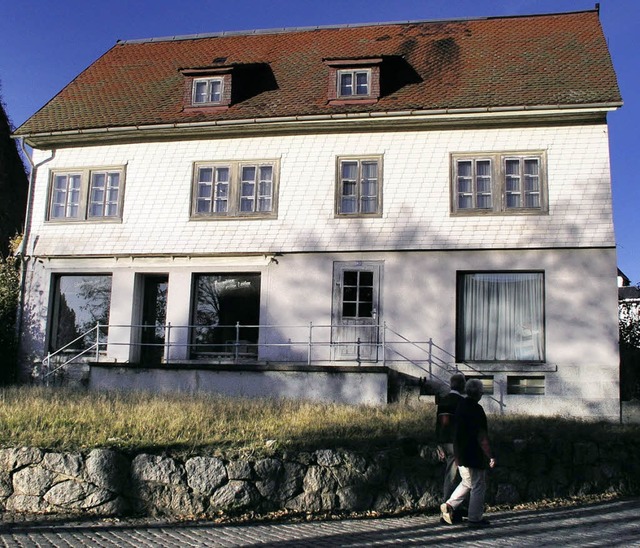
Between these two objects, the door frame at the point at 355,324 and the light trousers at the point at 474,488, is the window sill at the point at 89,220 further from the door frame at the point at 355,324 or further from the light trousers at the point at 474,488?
the light trousers at the point at 474,488

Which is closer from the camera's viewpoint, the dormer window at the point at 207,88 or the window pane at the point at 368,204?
the window pane at the point at 368,204

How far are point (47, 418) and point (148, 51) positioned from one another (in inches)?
598

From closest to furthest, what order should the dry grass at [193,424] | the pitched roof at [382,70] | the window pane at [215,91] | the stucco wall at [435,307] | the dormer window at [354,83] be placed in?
the dry grass at [193,424], the stucco wall at [435,307], the pitched roof at [382,70], the dormer window at [354,83], the window pane at [215,91]

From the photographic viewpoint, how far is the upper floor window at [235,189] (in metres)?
19.8

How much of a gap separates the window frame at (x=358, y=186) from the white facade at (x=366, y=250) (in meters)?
0.12

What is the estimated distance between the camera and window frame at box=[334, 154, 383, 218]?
19.1m

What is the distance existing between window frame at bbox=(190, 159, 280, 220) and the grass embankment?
599 cm

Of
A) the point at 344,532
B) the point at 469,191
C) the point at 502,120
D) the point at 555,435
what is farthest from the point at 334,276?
the point at 344,532

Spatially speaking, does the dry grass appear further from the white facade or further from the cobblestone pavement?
the white facade

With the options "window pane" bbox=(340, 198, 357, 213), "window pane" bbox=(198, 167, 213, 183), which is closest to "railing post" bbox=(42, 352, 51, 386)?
"window pane" bbox=(198, 167, 213, 183)

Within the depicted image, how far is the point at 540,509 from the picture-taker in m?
11.6

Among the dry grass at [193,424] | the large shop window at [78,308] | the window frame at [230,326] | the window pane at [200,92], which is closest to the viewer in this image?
the dry grass at [193,424]

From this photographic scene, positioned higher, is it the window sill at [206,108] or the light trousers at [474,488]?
the window sill at [206,108]

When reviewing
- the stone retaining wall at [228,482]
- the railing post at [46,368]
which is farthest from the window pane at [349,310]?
the stone retaining wall at [228,482]
